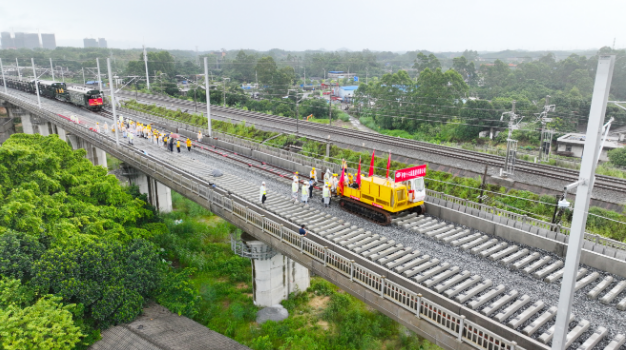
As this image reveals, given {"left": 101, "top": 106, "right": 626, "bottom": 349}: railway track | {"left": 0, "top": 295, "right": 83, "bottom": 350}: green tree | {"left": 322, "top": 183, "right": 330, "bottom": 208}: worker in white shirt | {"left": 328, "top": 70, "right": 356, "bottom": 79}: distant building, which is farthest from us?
{"left": 328, "top": 70, "right": 356, "bottom": 79}: distant building

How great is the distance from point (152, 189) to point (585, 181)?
33.6 metres

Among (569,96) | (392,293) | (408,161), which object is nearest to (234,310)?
(392,293)

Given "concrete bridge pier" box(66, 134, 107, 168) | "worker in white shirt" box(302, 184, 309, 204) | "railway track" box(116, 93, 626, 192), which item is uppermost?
"worker in white shirt" box(302, 184, 309, 204)

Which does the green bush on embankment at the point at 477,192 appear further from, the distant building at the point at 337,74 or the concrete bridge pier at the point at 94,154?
the distant building at the point at 337,74

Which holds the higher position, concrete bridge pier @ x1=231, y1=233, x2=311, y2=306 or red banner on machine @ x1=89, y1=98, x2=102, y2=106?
red banner on machine @ x1=89, y1=98, x2=102, y2=106

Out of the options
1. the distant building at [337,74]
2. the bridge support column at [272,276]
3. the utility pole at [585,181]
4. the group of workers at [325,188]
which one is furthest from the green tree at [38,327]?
the distant building at [337,74]

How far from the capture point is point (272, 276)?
24.5 metres

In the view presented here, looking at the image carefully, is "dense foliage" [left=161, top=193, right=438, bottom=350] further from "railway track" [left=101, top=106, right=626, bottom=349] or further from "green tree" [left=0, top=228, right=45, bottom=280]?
"green tree" [left=0, top=228, right=45, bottom=280]

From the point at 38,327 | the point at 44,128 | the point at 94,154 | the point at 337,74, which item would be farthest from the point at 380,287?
the point at 337,74

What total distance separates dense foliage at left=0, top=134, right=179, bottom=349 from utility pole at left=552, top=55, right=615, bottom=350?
54.3 ft

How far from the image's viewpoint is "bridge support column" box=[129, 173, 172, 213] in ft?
118

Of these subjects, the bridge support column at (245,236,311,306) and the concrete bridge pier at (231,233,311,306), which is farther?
the bridge support column at (245,236,311,306)

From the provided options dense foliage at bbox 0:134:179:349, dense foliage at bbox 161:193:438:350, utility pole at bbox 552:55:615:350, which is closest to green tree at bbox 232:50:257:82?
dense foliage at bbox 161:193:438:350

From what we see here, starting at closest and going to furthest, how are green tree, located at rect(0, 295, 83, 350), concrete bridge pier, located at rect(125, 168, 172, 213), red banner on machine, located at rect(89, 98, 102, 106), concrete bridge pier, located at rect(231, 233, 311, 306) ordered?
green tree, located at rect(0, 295, 83, 350) < concrete bridge pier, located at rect(231, 233, 311, 306) < concrete bridge pier, located at rect(125, 168, 172, 213) < red banner on machine, located at rect(89, 98, 102, 106)
